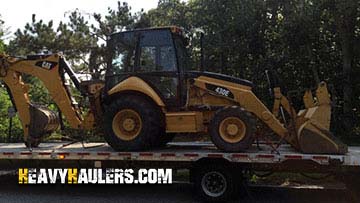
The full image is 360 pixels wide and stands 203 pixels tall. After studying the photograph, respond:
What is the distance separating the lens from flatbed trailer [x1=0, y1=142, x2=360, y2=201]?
26.3 feet

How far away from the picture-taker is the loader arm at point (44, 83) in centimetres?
1032

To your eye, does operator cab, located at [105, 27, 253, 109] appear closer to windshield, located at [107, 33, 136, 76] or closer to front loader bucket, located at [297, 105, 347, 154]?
windshield, located at [107, 33, 136, 76]

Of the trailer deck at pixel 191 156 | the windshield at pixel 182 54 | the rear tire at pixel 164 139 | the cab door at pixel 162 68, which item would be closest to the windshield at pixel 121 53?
the cab door at pixel 162 68

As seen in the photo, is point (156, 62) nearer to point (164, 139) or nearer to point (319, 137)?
point (164, 139)

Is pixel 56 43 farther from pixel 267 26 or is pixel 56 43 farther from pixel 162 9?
pixel 267 26

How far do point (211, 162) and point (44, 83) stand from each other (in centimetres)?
437

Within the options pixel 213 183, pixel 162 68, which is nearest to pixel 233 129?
pixel 213 183

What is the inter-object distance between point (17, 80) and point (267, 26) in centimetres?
1118

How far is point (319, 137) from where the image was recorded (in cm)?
834

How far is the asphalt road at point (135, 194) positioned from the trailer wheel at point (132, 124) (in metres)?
0.95

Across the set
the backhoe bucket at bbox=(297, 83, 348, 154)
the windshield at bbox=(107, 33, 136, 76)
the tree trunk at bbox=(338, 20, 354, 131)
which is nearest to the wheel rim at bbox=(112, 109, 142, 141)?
the windshield at bbox=(107, 33, 136, 76)

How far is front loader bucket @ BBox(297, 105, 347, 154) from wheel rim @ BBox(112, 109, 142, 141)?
3.05 m

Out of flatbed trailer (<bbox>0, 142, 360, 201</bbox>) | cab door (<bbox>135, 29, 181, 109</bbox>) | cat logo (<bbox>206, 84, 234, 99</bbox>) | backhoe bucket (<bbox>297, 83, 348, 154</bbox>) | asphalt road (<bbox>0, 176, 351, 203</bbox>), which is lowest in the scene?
asphalt road (<bbox>0, 176, 351, 203</bbox>)

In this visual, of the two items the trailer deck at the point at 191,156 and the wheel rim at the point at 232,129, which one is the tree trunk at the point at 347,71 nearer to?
the trailer deck at the point at 191,156
